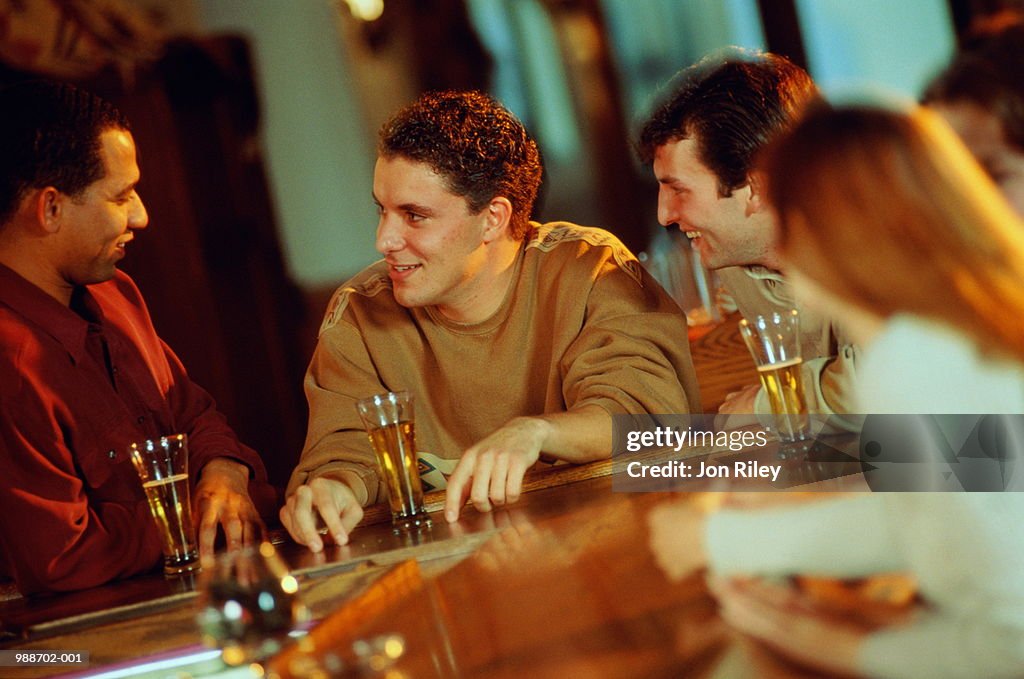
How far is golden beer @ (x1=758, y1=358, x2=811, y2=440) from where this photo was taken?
1.50 metres

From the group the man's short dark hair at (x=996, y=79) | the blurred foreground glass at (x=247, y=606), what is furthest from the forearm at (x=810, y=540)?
the man's short dark hair at (x=996, y=79)

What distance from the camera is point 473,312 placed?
7.22 ft

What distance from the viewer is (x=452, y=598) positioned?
1.12m

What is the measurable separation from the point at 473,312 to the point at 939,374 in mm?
1540

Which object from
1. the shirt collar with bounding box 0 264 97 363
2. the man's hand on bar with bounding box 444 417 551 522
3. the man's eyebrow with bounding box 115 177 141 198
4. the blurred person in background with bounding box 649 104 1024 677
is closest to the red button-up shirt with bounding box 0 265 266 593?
the shirt collar with bounding box 0 264 97 363

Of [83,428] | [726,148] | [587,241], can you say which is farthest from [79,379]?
[726,148]

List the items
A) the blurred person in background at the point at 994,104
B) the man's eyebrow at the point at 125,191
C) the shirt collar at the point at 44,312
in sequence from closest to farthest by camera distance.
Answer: the blurred person in background at the point at 994,104 < the shirt collar at the point at 44,312 < the man's eyebrow at the point at 125,191

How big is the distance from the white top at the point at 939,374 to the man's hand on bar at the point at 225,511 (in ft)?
3.97

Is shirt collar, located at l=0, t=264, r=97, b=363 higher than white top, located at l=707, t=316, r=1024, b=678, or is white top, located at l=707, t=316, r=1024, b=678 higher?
shirt collar, located at l=0, t=264, r=97, b=363

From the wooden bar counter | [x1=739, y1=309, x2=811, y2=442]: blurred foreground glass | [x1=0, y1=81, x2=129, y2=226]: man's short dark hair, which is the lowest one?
the wooden bar counter

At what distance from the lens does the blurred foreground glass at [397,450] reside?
155 centimetres

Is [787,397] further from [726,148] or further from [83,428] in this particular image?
[83,428]

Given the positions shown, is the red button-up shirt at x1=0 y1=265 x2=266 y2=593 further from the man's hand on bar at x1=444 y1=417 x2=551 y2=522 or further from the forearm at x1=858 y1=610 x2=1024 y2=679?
the forearm at x1=858 y1=610 x2=1024 y2=679

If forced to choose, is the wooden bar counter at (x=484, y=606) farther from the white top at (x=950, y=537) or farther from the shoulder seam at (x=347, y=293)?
the shoulder seam at (x=347, y=293)
